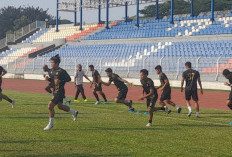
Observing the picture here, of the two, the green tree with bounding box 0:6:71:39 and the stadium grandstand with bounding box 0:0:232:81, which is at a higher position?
the green tree with bounding box 0:6:71:39

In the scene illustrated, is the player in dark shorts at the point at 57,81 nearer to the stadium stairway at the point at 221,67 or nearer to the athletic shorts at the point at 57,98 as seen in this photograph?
the athletic shorts at the point at 57,98

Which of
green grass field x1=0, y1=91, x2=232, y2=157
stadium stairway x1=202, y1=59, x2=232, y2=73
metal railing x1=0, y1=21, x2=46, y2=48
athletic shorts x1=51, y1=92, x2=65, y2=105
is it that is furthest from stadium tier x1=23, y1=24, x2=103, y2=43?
athletic shorts x1=51, y1=92, x2=65, y2=105

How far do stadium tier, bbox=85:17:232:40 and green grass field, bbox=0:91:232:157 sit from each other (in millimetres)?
24894

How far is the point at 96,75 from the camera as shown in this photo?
1892 centimetres

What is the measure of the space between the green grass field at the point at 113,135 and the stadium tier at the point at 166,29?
24.9 m

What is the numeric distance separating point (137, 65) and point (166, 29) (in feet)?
37.3

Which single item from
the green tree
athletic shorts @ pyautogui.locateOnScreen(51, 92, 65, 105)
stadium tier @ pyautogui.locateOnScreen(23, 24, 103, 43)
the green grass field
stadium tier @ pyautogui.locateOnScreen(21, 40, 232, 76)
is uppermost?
the green tree

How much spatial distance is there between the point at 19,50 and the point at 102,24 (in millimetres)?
12016

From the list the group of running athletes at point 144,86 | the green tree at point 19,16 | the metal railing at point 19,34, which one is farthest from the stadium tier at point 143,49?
the green tree at point 19,16

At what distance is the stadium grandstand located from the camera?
102 feet

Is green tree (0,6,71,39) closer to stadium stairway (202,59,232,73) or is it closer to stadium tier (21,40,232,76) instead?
stadium tier (21,40,232,76)

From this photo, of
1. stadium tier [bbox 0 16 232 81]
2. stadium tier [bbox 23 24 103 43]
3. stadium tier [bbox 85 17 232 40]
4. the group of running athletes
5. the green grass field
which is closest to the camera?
the green grass field

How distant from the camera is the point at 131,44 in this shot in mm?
42406

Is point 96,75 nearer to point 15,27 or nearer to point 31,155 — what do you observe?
point 31,155
